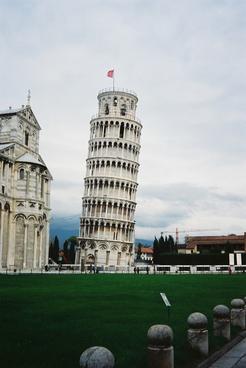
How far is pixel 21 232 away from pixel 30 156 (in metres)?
9.87

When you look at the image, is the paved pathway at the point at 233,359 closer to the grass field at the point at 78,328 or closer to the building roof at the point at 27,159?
the grass field at the point at 78,328

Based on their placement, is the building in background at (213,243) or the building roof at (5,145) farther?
the building in background at (213,243)

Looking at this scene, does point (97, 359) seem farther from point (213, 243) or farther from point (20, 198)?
point (213, 243)

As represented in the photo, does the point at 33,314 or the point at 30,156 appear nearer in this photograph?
the point at 33,314

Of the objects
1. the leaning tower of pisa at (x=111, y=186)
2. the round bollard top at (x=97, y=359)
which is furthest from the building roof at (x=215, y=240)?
the round bollard top at (x=97, y=359)

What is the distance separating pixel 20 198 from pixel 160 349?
52832 mm

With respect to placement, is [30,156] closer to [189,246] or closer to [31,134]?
[31,134]

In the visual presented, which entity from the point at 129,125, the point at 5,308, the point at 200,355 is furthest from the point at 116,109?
the point at 200,355

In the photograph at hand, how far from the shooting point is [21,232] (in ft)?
194

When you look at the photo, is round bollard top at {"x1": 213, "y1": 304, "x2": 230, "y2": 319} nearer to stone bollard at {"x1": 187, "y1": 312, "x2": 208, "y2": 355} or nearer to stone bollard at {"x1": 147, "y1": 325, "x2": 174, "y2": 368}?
stone bollard at {"x1": 187, "y1": 312, "x2": 208, "y2": 355}

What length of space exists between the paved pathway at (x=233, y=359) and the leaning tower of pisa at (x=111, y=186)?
84.5m

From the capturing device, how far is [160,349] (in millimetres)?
7953

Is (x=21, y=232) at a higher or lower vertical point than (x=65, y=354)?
higher

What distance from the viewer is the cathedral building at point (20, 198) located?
57.4 m
